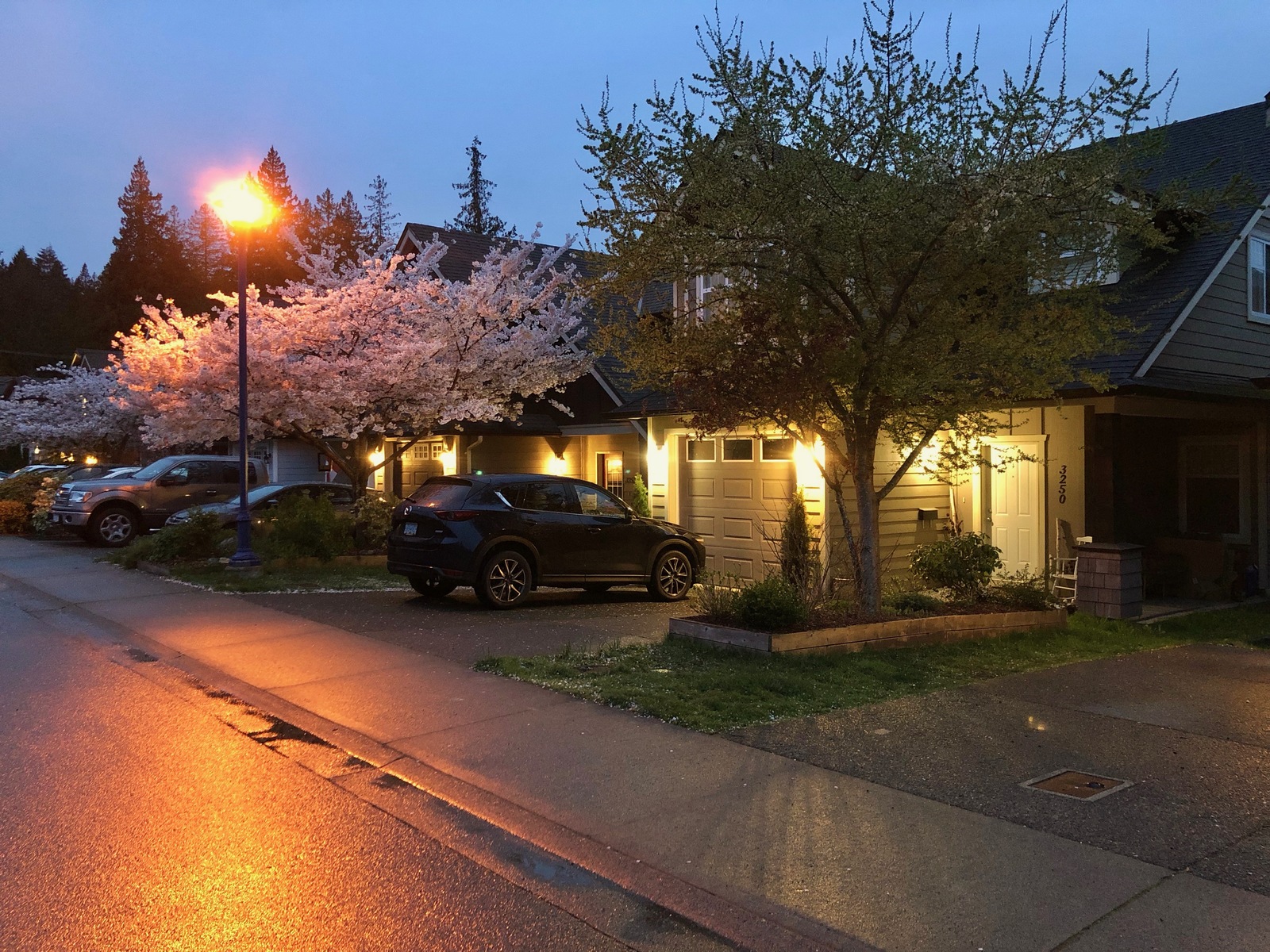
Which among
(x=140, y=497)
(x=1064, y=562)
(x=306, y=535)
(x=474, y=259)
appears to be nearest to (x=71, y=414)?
(x=140, y=497)

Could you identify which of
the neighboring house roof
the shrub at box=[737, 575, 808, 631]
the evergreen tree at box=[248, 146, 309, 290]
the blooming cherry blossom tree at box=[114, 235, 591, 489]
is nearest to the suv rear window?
the shrub at box=[737, 575, 808, 631]

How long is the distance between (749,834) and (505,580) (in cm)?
738

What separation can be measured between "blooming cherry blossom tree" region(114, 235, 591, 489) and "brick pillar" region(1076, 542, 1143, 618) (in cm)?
869

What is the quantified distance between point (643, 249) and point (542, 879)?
5819 mm

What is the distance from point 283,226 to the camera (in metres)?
56.8

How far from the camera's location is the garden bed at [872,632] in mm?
8797

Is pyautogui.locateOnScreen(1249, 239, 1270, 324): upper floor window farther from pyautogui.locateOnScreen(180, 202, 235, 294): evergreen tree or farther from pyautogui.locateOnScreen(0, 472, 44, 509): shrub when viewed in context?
pyautogui.locateOnScreen(180, 202, 235, 294): evergreen tree

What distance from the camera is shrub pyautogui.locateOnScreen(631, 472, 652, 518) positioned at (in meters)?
18.6

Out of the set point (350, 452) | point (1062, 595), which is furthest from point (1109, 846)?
point (350, 452)

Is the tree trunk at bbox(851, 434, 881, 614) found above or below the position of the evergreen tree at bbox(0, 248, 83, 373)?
below

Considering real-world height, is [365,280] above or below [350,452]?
above

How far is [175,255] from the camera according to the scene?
6206 cm

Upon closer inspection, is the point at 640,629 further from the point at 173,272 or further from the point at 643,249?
the point at 173,272

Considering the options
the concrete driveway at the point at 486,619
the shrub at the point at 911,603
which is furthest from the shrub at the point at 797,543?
the shrub at the point at 911,603
